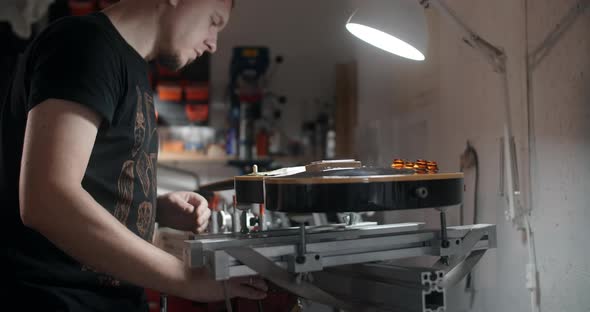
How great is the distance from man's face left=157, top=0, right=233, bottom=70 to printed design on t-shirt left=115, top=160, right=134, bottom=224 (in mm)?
226

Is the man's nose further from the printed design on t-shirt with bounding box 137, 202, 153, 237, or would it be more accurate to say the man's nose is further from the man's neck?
the printed design on t-shirt with bounding box 137, 202, 153, 237

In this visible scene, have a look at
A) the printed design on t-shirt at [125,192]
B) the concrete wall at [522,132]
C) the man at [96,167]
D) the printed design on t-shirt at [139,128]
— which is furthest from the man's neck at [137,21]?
the concrete wall at [522,132]

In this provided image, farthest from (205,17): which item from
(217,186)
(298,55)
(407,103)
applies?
(298,55)

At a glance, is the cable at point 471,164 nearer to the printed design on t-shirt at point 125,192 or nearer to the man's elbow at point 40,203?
the printed design on t-shirt at point 125,192

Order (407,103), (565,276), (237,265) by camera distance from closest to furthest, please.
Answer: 1. (237,265)
2. (565,276)
3. (407,103)

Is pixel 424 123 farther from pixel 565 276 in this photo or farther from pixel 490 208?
pixel 565 276

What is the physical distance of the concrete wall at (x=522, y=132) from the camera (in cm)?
103

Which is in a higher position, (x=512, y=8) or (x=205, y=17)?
(x=512, y=8)

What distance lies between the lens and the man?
657mm

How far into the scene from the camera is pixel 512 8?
1.29 metres

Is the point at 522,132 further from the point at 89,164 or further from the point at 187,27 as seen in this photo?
the point at 89,164

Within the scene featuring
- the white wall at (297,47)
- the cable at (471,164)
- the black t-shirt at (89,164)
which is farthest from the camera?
the white wall at (297,47)

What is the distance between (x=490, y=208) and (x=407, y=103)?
0.91m

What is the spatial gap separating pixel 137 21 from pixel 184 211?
371 mm
